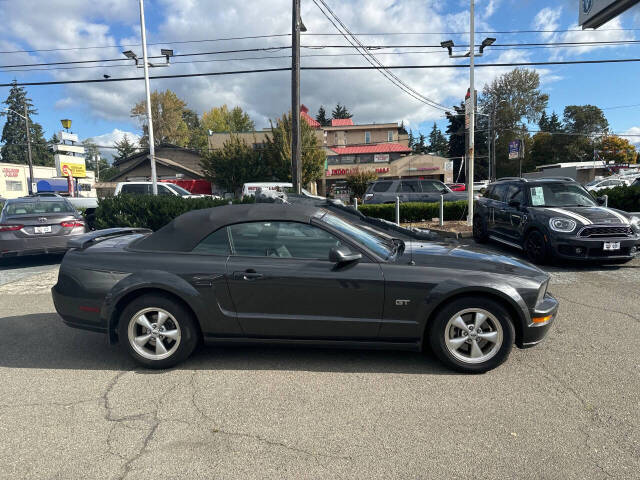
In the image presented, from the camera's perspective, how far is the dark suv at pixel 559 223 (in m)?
6.79

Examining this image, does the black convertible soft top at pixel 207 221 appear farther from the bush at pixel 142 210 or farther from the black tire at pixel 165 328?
the bush at pixel 142 210

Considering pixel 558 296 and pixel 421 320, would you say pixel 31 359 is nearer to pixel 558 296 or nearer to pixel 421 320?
pixel 421 320

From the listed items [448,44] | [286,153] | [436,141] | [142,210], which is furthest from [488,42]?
[436,141]

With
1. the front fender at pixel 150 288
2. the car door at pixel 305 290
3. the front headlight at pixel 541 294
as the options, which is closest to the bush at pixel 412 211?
the front headlight at pixel 541 294

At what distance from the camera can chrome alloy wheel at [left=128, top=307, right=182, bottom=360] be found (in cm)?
346

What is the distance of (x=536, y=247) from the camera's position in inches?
297

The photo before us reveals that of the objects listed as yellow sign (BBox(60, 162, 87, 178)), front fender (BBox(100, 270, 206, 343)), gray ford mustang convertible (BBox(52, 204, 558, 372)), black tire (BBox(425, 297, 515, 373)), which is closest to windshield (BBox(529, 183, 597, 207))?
gray ford mustang convertible (BBox(52, 204, 558, 372))

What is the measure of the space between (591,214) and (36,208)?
1104cm

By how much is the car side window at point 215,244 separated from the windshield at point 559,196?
6.69 metres

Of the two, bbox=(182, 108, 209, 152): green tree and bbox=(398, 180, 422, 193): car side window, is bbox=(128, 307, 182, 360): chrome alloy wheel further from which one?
bbox=(182, 108, 209, 152): green tree

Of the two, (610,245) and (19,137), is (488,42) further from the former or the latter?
(19,137)

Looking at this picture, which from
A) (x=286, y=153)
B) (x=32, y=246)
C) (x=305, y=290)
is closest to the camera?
(x=305, y=290)

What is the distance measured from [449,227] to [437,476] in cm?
1107

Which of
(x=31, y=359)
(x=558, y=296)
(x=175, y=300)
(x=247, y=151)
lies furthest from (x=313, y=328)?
(x=247, y=151)
